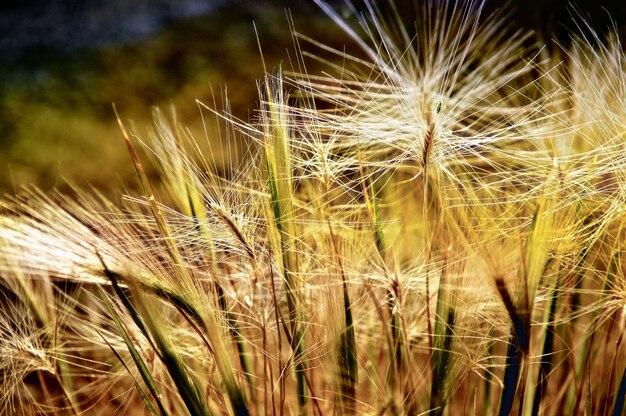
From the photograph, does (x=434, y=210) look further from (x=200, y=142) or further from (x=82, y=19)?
(x=82, y=19)

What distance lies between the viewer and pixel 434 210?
0.53 m

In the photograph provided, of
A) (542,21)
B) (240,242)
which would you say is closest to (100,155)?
(240,242)

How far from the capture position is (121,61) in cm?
167

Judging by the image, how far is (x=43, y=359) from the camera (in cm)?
64

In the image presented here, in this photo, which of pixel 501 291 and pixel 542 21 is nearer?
pixel 501 291

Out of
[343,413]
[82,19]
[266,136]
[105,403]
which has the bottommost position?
[105,403]

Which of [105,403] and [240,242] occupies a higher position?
[240,242]

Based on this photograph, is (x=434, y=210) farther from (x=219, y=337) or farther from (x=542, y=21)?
(x=542, y=21)

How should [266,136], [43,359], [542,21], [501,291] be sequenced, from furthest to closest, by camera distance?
[542,21]
[43,359]
[266,136]
[501,291]

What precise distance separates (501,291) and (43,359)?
18.6 inches

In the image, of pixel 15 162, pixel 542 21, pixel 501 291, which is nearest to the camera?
pixel 501 291

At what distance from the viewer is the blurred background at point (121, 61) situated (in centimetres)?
154

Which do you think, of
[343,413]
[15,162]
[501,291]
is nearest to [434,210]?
[501,291]

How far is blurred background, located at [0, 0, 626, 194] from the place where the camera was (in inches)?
60.7
